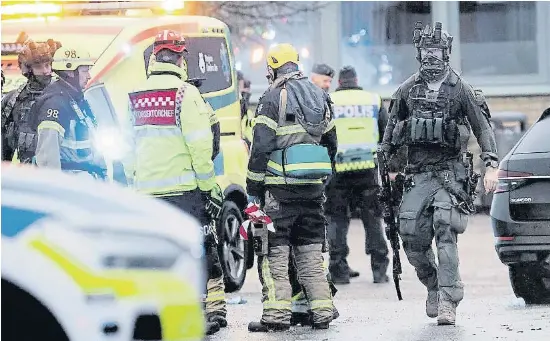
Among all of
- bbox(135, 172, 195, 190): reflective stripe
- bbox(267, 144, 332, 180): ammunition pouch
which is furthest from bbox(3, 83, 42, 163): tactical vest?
bbox(267, 144, 332, 180): ammunition pouch

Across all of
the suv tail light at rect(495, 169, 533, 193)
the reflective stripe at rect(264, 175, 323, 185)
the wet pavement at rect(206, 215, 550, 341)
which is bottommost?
the wet pavement at rect(206, 215, 550, 341)

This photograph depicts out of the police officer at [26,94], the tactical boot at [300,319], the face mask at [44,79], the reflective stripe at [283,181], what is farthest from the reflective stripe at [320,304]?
the face mask at [44,79]

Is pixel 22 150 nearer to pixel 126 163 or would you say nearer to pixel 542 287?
pixel 126 163

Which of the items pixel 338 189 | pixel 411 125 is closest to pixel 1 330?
pixel 411 125

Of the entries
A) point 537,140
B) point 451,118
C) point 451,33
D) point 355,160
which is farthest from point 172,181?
point 451,33

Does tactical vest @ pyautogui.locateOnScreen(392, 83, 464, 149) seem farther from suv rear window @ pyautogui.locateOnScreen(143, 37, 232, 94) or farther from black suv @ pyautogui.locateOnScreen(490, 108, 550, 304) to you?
suv rear window @ pyautogui.locateOnScreen(143, 37, 232, 94)

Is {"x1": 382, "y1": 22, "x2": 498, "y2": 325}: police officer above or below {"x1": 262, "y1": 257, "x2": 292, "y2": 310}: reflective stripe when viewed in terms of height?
above

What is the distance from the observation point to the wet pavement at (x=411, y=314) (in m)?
8.62

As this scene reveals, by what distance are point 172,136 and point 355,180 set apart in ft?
14.9

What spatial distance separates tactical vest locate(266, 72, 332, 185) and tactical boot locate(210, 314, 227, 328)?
90 cm

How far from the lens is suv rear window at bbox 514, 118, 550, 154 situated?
32.6 ft

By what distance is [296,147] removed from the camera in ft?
29.3

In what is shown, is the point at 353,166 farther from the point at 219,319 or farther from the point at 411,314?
the point at 219,319

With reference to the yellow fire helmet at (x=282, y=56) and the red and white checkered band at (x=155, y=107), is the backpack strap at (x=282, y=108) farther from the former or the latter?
the red and white checkered band at (x=155, y=107)
